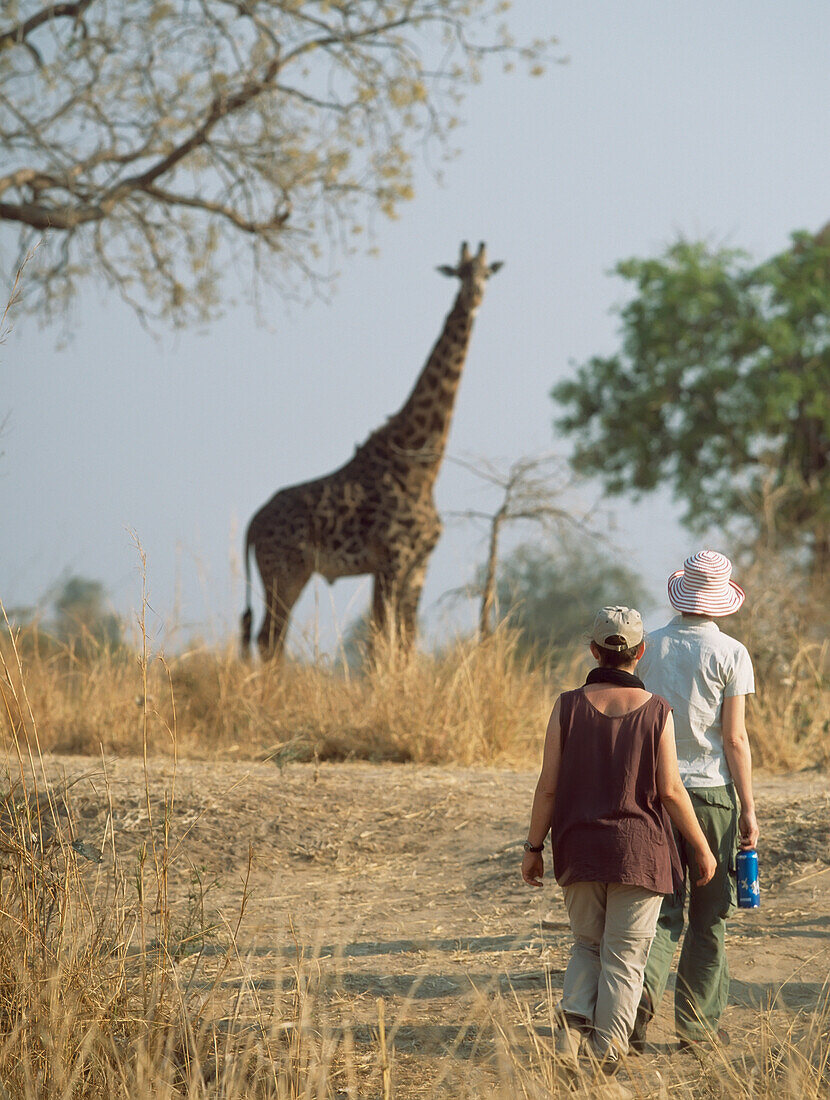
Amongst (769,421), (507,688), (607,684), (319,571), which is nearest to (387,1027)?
(607,684)

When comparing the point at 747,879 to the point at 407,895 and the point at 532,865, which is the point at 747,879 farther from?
the point at 407,895

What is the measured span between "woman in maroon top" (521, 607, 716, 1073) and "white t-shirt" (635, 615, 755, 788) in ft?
1.00

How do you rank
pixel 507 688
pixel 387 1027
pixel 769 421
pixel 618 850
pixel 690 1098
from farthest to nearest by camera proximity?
pixel 769 421 < pixel 507 688 < pixel 387 1027 < pixel 618 850 < pixel 690 1098

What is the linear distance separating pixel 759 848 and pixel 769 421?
1366 centimetres

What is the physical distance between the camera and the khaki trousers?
2.94 meters

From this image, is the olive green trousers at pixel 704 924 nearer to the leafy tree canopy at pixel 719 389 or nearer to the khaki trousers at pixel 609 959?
the khaki trousers at pixel 609 959

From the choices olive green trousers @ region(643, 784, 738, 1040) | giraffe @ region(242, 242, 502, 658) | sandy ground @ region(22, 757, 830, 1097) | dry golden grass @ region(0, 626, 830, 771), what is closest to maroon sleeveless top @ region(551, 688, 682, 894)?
olive green trousers @ region(643, 784, 738, 1040)

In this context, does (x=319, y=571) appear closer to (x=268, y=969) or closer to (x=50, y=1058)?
(x=268, y=969)

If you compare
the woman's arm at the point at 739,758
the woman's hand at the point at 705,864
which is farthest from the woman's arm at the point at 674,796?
the woman's arm at the point at 739,758

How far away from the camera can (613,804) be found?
9.71ft

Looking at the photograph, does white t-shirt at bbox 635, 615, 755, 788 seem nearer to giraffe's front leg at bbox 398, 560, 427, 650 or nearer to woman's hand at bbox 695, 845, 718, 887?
woman's hand at bbox 695, 845, 718, 887

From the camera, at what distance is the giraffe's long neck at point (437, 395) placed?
9906 mm

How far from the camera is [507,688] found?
739 centimetres

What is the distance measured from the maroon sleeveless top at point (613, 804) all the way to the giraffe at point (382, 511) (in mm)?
6044
